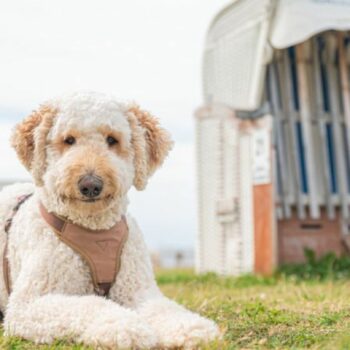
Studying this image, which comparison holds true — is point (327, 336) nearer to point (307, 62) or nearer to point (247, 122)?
point (247, 122)

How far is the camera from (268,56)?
29.4 ft

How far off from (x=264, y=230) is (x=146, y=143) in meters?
5.11

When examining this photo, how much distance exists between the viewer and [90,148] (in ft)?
11.6

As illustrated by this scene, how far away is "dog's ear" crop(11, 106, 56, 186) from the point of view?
148 inches

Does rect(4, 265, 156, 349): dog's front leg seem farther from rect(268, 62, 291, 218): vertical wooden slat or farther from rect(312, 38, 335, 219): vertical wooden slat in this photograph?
rect(312, 38, 335, 219): vertical wooden slat

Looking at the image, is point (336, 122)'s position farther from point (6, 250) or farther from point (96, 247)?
point (96, 247)

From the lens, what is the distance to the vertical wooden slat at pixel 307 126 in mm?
9414

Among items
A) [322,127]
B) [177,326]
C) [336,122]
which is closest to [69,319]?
[177,326]

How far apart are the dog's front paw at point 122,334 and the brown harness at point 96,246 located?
547 millimetres

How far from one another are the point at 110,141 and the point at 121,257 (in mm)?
644

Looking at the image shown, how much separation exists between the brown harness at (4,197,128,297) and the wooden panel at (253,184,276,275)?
4953 mm

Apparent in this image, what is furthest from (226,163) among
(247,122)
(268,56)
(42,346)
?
(42,346)

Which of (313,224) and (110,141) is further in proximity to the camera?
(313,224)

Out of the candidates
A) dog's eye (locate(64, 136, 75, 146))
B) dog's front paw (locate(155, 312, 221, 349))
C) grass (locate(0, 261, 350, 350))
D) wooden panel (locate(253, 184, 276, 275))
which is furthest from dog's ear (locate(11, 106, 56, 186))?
wooden panel (locate(253, 184, 276, 275))
